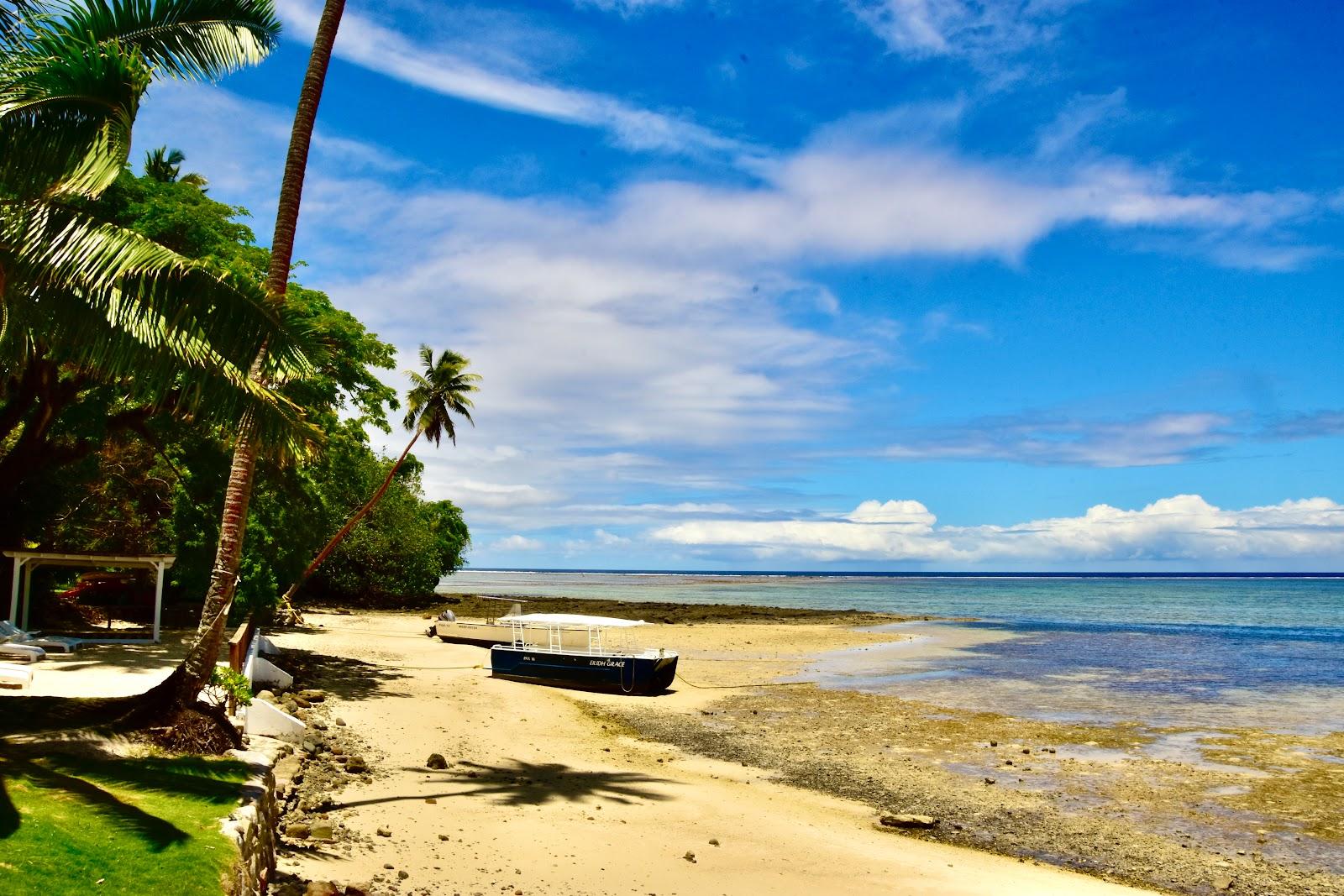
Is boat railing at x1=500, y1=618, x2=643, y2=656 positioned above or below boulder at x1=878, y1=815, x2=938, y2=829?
above

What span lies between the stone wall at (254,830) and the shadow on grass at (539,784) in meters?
2.13

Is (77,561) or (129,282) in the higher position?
(129,282)

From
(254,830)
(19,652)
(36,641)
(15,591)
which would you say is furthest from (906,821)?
(15,591)

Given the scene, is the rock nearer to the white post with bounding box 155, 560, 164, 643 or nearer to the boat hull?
the boat hull

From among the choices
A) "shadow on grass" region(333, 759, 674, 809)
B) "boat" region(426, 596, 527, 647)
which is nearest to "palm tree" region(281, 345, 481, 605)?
"boat" region(426, 596, 527, 647)

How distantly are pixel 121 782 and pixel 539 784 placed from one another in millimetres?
7208

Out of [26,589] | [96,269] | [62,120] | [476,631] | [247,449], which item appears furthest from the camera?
[476,631]

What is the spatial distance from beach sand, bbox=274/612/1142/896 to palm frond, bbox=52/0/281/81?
9.80m

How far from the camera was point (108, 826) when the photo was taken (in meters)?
7.48

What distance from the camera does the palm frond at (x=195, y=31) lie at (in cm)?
1134

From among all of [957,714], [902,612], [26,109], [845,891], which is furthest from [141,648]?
[902,612]

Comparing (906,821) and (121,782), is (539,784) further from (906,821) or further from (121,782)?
(121,782)

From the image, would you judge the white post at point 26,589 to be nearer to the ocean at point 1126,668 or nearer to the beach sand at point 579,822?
the beach sand at point 579,822

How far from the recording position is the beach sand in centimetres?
1050
